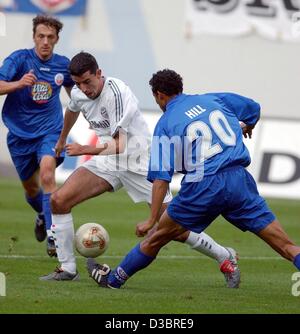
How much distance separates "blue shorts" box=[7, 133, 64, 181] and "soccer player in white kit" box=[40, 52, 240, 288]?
120 centimetres

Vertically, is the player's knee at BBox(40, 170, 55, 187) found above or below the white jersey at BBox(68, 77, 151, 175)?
below

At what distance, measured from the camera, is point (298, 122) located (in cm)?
2055

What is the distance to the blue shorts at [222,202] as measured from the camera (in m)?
8.62

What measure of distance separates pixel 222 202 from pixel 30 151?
3.70 metres

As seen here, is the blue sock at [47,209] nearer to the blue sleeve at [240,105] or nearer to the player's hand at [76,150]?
the player's hand at [76,150]

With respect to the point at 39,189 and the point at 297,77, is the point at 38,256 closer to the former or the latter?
the point at 39,189

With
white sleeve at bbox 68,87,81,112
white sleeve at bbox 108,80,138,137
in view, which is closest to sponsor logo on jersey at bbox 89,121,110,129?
white sleeve at bbox 108,80,138,137

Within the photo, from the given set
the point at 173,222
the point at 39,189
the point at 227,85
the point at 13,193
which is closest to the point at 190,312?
the point at 173,222

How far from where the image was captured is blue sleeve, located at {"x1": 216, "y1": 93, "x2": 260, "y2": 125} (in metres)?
9.06

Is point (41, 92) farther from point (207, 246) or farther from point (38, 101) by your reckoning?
point (207, 246)

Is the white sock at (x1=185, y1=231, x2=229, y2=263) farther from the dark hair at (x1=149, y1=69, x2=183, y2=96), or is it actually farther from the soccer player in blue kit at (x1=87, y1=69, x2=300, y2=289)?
the dark hair at (x1=149, y1=69, x2=183, y2=96)

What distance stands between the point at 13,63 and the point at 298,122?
10432 mm

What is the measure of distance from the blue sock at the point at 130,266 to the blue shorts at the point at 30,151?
2.43 metres

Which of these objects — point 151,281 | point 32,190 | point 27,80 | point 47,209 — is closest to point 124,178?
point 151,281
